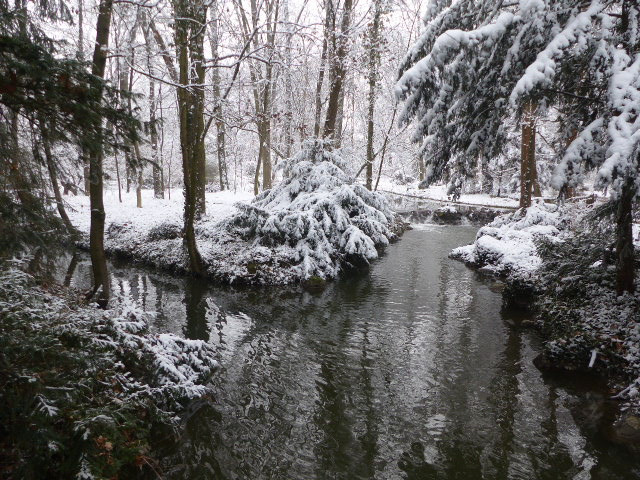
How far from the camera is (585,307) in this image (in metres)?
7.14

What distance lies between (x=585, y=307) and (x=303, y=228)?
7.67 meters

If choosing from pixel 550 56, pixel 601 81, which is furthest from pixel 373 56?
pixel 550 56

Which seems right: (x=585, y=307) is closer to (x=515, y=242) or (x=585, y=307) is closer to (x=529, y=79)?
(x=529, y=79)

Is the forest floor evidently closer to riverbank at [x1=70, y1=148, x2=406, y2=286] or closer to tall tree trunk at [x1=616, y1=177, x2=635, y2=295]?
riverbank at [x1=70, y1=148, x2=406, y2=286]

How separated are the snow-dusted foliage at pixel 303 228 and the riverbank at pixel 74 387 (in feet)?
21.1

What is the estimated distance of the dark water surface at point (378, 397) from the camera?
4.48m

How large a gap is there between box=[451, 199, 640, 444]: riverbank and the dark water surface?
436 mm

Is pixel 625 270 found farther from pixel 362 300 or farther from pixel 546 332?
pixel 362 300

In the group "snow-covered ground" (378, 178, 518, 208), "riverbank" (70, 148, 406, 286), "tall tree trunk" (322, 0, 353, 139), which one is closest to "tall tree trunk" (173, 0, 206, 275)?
"riverbank" (70, 148, 406, 286)

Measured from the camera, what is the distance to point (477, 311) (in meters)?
9.47

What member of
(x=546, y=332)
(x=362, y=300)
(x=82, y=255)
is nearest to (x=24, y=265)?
(x=362, y=300)

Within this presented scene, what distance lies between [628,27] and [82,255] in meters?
16.5

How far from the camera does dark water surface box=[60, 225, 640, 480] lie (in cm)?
448

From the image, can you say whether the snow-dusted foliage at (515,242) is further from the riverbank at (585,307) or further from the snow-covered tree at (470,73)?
the snow-covered tree at (470,73)
